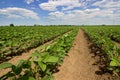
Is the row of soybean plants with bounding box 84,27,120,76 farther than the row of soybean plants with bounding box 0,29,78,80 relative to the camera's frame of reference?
Yes

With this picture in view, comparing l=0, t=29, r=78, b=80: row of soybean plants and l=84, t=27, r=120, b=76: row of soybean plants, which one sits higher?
l=0, t=29, r=78, b=80: row of soybean plants

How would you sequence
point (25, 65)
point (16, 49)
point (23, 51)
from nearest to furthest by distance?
point (25, 65) → point (16, 49) → point (23, 51)

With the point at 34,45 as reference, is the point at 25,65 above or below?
above

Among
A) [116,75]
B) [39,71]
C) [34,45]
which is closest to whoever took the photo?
[39,71]

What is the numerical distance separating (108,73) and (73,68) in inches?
61.3

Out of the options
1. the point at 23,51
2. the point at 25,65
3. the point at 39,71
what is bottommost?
the point at 23,51

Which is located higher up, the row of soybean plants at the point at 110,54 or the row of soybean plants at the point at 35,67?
the row of soybean plants at the point at 35,67

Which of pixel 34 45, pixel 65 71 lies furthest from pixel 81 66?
pixel 34 45

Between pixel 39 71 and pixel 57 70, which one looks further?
pixel 57 70

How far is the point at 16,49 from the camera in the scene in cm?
1048

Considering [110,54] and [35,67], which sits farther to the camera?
[110,54]

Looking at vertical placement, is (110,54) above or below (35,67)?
below

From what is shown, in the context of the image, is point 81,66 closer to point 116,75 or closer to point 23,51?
point 116,75

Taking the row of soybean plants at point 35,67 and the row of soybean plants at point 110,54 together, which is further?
the row of soybean plants at point 110,54
